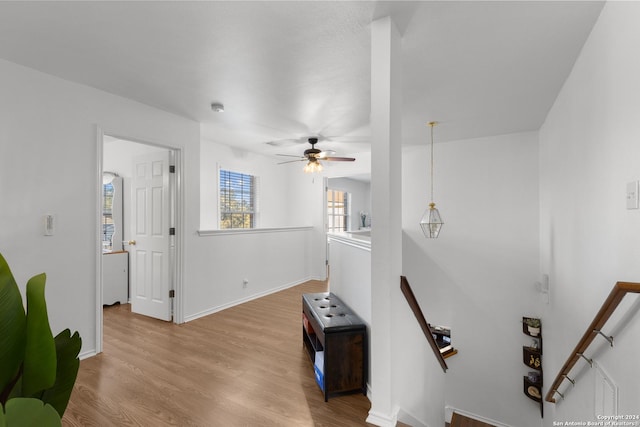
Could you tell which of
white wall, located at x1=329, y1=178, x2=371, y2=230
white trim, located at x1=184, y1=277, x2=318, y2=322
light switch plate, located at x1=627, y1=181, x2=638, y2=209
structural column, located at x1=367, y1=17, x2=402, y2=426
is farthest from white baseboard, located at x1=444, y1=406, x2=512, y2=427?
white wall, located at x1=329, y1=178, x2=371, y2=230

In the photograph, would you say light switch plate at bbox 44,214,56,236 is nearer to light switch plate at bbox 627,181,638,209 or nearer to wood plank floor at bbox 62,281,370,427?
wood plank floor at bbox 62,281,370,427

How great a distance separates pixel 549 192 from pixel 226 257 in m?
4.08

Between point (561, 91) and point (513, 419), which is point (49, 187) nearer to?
point (561, 91)

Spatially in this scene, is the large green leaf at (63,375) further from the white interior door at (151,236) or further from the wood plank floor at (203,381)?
the white interior door at (151,236)

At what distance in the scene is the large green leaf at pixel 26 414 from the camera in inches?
17.3

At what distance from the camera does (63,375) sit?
2.21 feet

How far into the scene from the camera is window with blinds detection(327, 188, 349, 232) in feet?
26.0

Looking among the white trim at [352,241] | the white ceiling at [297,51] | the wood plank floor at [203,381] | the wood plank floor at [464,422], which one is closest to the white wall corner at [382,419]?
the wood plank floor at [203,381]

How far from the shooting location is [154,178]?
386cm

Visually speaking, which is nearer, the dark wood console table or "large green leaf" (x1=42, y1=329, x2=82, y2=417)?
"large green leaf" (x1=42, y1=329, x2=82, y2=417)

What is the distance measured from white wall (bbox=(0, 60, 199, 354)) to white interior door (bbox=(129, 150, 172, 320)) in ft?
2.61

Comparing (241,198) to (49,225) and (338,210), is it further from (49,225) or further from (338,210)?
(49,225)

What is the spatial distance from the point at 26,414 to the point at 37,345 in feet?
0.36

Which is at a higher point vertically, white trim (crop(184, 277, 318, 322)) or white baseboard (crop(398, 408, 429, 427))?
white baseboard (crop(398, 408, 429, 427))
